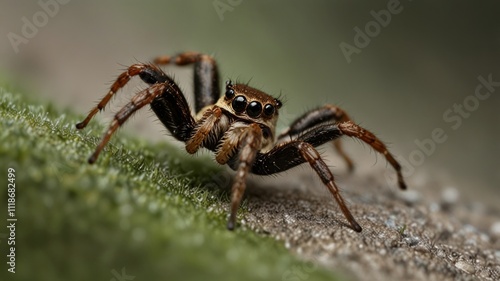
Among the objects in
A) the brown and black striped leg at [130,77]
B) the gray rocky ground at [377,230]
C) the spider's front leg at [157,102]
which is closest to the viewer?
the gray rocky ground at [377,230]

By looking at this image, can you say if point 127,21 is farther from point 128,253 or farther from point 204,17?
point 128,253

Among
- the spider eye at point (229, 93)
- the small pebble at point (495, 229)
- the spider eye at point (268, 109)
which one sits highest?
the small pebble at point (495, 229)

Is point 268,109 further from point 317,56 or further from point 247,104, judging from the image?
point 317,56

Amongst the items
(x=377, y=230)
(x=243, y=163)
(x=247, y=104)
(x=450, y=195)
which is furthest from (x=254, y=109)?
(x=450, y=195)

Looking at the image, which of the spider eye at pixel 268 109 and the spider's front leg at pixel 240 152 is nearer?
the spider's front leg at pixel 240 152

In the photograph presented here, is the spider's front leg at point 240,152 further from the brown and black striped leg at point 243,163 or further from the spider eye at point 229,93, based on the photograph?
the spider eye at point 229,93

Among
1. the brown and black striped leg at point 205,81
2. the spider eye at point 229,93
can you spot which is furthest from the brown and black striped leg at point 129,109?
the brown and black striped leg at point 205,81

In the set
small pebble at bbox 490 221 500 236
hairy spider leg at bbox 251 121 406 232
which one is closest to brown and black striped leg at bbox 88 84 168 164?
hairy spider leg at bbox 251 121 406 232

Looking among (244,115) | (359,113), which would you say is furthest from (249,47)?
(244,115)
